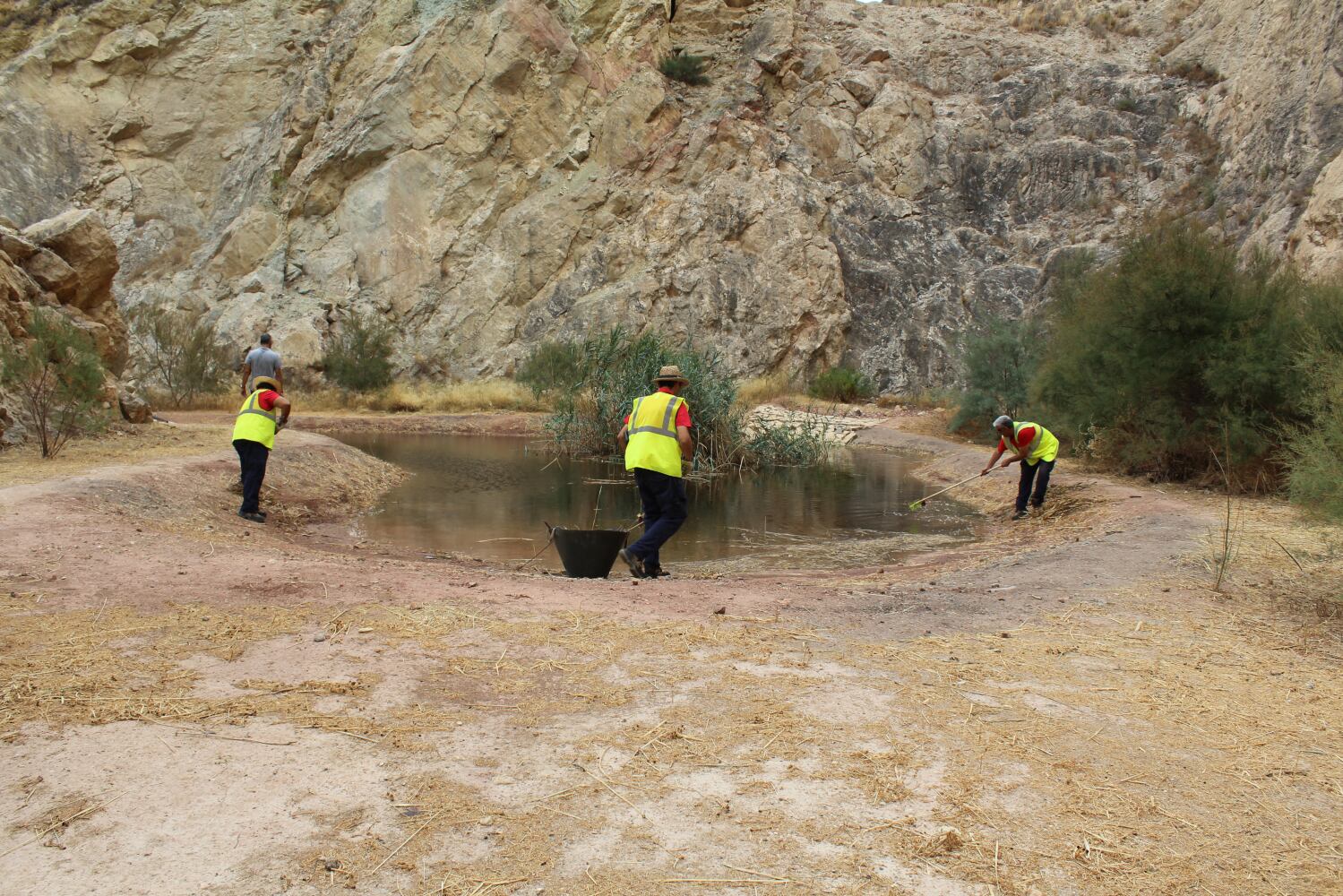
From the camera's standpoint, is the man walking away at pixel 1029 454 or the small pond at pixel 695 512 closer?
the small pond at pixel 695 512

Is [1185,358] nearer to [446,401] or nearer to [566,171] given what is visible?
[446,401]

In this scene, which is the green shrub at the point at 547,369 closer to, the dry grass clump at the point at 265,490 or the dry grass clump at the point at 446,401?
the dry grass clump at the point at 446,401

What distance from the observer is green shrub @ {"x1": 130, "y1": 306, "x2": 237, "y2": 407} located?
26672 millimetres

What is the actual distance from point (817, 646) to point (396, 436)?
2006 cm

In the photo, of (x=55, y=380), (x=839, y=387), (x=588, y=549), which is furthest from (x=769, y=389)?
(x=588, y=549)

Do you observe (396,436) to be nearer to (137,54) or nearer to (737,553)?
(737,553)

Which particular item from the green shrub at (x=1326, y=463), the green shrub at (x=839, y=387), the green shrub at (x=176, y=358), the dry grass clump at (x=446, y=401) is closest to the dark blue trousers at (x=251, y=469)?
the green shrub at (x=1326, y=463)

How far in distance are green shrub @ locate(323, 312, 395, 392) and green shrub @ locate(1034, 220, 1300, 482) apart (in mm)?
21776

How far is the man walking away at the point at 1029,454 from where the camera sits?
11898 mm

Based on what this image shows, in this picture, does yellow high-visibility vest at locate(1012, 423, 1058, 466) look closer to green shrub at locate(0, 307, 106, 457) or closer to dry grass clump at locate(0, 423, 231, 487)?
dry grass clump at locate(0, 423, 231, 487)

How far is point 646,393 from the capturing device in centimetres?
1734

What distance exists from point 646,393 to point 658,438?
9441 mm

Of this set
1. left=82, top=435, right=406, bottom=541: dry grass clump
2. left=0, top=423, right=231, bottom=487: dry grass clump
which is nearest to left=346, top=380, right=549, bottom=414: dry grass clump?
left=0, top=423, right=231, bottom=487: dry grass clump

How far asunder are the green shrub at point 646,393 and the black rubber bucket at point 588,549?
9118mm
